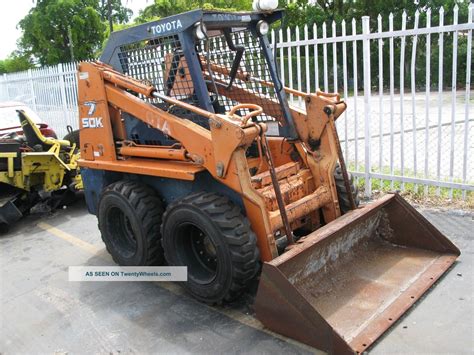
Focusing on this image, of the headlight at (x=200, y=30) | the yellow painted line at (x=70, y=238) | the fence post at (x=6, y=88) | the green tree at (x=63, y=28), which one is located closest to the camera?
the headlight at (x=200, y=30)

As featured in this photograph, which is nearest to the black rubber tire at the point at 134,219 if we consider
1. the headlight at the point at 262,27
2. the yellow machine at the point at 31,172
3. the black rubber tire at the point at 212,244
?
the black rubber tire at the point at 212,244

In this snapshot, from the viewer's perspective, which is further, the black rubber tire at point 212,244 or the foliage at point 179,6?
the foliage at point 179,6

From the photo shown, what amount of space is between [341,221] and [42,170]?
14.8ft

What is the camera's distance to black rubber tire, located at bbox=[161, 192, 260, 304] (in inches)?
131

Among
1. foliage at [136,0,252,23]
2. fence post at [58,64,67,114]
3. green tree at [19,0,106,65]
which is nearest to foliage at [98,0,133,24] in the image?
green tree at [19,0,106,65]

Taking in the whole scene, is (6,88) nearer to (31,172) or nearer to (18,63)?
(31,172)

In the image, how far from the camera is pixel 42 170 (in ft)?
21.0

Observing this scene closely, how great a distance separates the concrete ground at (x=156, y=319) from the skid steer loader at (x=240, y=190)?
0.15 m

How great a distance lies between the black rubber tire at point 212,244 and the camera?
10.9 ft

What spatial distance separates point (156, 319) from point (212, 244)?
0.77 meters

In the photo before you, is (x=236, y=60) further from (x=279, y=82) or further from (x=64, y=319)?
(x=64, y=319)

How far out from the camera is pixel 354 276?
3.73 m

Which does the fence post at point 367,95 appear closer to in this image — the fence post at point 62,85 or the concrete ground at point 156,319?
the concrete ground at point 156,319

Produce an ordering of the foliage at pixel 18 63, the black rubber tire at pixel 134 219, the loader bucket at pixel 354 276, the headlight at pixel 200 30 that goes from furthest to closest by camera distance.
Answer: the foliage at pixel 18 63
the black rubber tire at pixel 134 219
the headlight at pixel 200 30
the loader bucket at pixel 354 276
